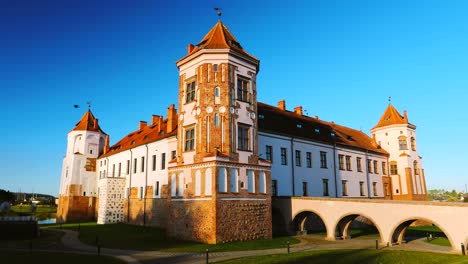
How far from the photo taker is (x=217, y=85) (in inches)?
946

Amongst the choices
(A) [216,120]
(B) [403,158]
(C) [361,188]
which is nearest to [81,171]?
(A) [216,120]

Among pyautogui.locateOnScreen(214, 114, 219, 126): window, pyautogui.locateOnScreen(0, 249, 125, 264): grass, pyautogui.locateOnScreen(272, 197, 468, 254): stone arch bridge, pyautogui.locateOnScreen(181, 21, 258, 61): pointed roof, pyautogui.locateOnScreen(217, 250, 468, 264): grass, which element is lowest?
pyautogui.locateOnScreen(217, 250, 468, 264): grass

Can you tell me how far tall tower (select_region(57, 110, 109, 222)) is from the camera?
151ft

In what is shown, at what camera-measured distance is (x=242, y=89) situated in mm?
25328

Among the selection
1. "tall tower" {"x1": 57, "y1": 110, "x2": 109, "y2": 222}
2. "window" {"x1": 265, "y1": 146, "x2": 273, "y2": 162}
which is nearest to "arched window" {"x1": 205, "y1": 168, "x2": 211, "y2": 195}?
"window" {"x1": 265, "y1": 146, "x2": 273, "y2": 162}

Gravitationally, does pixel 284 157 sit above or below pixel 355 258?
above

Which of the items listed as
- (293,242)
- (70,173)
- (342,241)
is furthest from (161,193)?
(70,173)

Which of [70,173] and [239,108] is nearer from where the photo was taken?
Result: [239,108]

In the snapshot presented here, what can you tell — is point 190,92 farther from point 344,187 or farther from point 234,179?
point 344,187

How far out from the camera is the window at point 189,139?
24552 mm

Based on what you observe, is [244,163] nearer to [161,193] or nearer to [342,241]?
[342,241]

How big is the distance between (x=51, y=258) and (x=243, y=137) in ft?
46.2

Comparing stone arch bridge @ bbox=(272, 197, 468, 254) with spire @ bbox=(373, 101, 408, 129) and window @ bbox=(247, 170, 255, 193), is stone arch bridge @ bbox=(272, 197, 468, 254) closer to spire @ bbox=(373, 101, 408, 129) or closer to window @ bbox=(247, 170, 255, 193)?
window @ bbox=(247, 170, 255, 193)

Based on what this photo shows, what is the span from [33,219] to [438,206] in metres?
30.3
